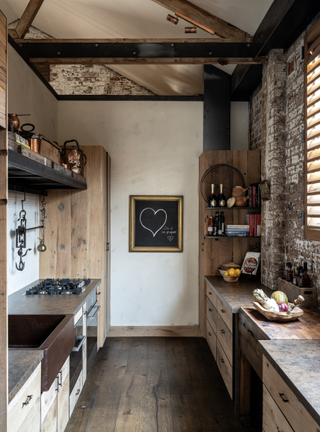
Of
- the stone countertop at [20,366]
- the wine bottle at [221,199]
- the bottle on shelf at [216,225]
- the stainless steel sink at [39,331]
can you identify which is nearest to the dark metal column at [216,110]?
the wine bottle at [221,199]

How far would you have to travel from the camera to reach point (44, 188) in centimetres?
361

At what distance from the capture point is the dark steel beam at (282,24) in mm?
2445

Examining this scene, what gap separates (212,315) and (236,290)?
54cm

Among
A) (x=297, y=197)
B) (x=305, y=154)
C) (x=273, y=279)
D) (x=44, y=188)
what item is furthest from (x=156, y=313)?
(x=305, y=154)

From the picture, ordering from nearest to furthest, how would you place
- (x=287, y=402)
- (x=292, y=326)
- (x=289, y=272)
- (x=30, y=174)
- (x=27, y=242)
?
1. (x=287, y=402)
2. (x=292, y=326)
3. (x=30, y=174)
4. (x=289, y=272)
5. (x=27, y=242)

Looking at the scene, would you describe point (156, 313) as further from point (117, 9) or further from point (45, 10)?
point (45, 10)

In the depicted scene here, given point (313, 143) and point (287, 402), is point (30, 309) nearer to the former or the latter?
point (287, 402)

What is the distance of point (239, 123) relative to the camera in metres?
4.39

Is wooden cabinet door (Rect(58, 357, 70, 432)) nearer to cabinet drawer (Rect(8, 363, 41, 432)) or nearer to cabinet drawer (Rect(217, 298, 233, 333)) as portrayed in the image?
cabinet drawer (Rect(8, 363, 41, 432))

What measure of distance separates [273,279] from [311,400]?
1994 millimetres

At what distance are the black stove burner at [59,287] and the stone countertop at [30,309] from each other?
0.05 m

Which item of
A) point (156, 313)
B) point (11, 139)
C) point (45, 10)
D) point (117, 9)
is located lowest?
point (156, 313)

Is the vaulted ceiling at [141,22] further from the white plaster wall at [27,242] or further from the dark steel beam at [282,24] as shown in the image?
the white plaster wall at [27,242]

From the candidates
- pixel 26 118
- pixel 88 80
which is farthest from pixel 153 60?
pixel 88 80
